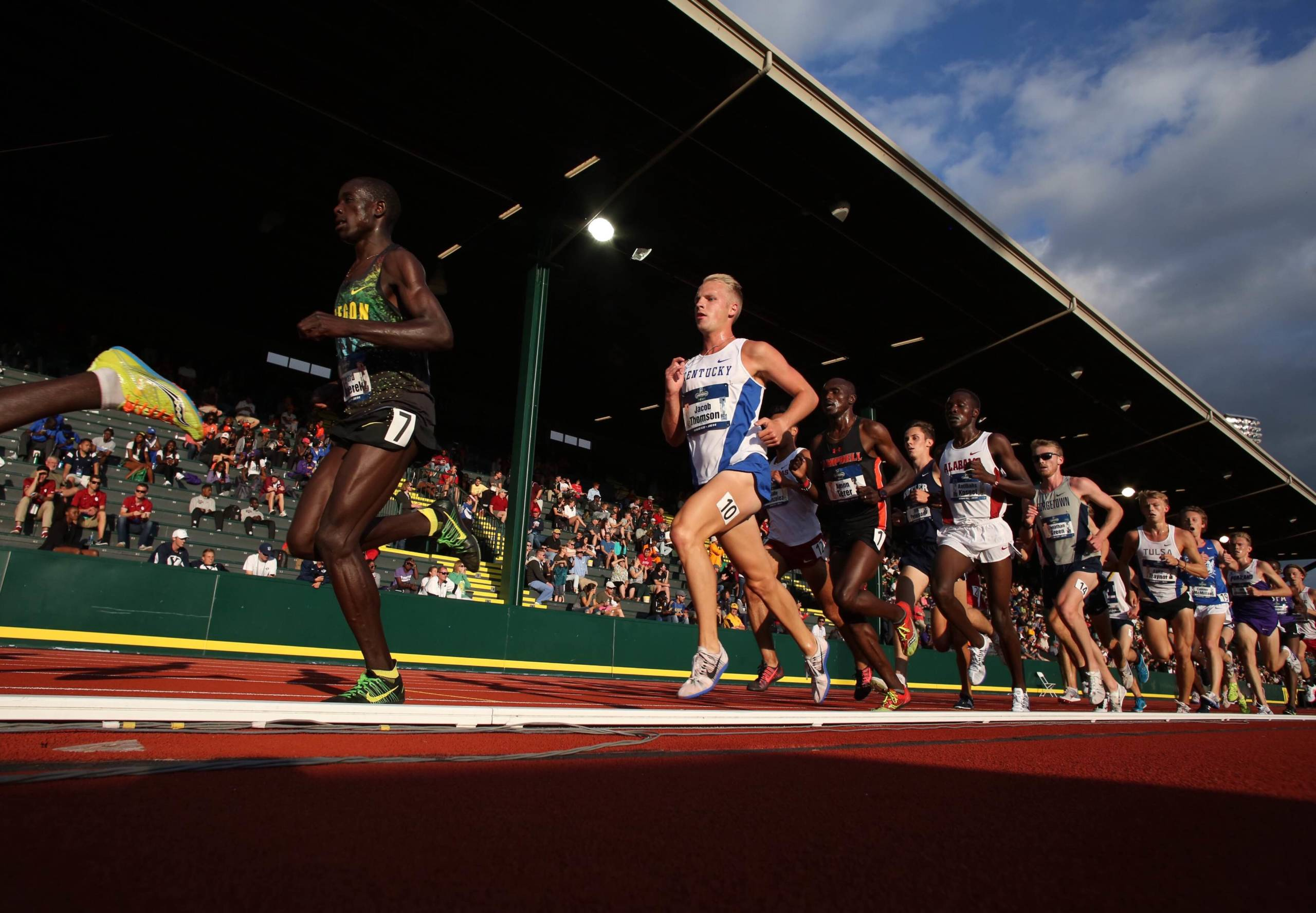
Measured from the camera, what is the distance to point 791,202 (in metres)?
12.5

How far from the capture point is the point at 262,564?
13.0 m

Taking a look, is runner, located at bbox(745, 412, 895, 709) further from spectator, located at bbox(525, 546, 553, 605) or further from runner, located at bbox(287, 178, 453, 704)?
spectator, located at bbox(525, 546, 553, 605)

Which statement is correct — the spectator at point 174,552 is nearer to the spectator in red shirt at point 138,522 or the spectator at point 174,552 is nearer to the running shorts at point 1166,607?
the spectator in red shirt at point 138,522

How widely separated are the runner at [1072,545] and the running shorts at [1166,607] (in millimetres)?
1332

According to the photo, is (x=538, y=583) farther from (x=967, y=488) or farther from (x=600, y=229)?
(x=967, y=488)

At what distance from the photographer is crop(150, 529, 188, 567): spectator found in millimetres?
11906

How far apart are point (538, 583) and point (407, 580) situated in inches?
103

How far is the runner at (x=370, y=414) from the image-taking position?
3.30 meters

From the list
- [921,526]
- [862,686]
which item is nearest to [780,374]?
[862,686]

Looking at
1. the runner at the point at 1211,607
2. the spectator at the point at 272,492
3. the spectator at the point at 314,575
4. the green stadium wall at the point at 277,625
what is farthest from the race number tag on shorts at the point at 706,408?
the spectator at the point at 272,492

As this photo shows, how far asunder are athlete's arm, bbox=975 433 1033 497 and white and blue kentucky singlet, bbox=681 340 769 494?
97.6 inches

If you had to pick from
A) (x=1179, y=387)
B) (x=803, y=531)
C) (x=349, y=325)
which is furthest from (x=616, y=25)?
(x=1179, y=387)

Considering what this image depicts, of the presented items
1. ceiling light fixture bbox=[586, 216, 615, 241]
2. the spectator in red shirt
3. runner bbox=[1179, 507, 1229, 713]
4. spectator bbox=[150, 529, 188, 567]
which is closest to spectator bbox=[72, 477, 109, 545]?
the spectator in red shirt

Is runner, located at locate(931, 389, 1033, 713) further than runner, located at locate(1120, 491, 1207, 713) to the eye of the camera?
No
